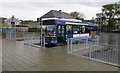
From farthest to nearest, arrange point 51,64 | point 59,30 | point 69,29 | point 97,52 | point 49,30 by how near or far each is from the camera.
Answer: point 69,29, point 59,30, point 49,30, point 97,52, point 51,64

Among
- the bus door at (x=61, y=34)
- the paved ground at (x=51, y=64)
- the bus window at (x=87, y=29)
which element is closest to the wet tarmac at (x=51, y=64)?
the paved ground at (x=51, y=64)

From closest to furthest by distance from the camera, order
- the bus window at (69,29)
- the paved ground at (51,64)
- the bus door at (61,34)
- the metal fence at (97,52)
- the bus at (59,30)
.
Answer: the paved ground at (51,64) → the metal fence at (97,52) → the bus at (59,30) → the bus door at (61,34) → the bus window at (69,29)

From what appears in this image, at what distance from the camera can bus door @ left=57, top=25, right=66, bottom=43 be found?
9.99 m

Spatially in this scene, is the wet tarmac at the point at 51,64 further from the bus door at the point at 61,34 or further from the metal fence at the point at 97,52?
the bus door at the point at 61,34

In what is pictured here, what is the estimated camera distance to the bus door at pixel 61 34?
32.8ft

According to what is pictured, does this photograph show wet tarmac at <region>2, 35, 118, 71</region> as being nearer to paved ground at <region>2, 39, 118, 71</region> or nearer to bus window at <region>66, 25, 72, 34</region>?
paved ground at <region>2, 39, 118, 71</region>

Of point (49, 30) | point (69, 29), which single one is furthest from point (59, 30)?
point (69, 29)

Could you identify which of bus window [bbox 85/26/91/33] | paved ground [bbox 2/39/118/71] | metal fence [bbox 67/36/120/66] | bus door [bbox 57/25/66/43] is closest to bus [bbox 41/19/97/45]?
bus door [bbox 57/25/66/43]

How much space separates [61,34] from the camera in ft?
33.7

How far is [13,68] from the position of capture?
14.7 ft

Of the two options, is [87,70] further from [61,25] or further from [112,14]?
[112,14]

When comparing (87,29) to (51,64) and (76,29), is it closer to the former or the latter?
(76,29)

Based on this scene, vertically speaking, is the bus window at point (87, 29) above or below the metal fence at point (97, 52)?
above

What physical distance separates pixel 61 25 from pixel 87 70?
641 cm
